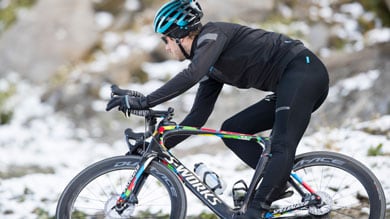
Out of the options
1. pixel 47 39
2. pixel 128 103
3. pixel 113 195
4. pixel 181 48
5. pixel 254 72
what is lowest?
pixel 113 195

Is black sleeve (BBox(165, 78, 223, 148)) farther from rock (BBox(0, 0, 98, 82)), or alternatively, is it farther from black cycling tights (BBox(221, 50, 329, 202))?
rock (BBox(0, 0, 98, 82))

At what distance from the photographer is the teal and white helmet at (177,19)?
3764 millimetres

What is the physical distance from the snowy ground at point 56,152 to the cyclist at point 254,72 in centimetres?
157

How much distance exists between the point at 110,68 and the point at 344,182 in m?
7.78

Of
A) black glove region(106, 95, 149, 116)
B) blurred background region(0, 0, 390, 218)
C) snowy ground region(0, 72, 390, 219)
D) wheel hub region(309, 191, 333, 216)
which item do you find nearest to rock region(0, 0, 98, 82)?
blurred background region(0, 0, 390, 218)

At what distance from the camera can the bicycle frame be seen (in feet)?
12.6

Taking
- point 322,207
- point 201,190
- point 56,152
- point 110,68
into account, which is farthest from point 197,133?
point 110,68

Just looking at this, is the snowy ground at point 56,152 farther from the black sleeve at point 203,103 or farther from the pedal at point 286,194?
the pedal at point 286,194

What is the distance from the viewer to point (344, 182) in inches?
166

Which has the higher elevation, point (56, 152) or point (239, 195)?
point (56, 152)

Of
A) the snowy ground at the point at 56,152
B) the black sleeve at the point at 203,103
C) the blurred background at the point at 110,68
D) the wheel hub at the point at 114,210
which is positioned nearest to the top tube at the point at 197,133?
the black sleeve at the point at 203,103

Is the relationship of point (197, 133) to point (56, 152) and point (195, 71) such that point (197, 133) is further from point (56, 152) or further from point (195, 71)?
point (56, 152)

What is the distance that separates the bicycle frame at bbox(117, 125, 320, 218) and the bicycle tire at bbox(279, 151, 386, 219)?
19 cm

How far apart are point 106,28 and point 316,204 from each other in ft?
30.1
